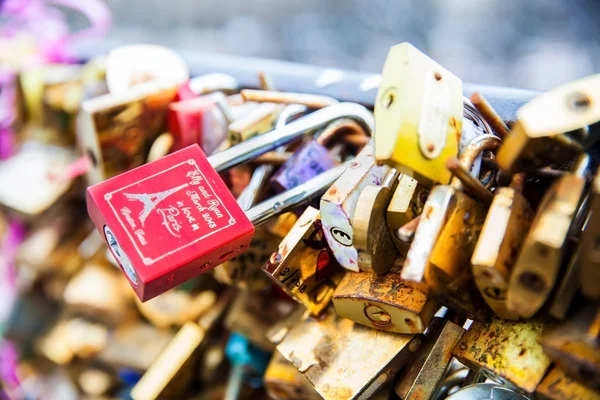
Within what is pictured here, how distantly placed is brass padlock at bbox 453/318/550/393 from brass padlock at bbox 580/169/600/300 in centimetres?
13

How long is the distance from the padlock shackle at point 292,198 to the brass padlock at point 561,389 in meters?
0.40

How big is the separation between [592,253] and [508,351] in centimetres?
19

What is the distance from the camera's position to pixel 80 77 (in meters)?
1.27

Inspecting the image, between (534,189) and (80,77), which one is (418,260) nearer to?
(534,189)

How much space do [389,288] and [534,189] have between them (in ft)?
0.75

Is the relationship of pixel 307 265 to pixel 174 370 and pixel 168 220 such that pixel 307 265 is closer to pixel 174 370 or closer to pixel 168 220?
pixel 168 220

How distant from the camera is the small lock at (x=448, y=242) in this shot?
1.90 ft

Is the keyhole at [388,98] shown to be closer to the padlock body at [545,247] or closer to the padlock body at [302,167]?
the padlock body at [545,247]

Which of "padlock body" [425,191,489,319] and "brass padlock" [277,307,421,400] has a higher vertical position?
"padlock body" [425,191,489,319]

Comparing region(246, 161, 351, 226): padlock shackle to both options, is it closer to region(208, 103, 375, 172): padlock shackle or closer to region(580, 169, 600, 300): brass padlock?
region(208, 103, 375, 172): padlock shackle

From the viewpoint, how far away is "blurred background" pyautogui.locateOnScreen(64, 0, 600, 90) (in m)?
2.16

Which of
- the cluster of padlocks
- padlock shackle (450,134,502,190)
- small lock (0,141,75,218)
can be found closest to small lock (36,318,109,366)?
the cluster of padlocks

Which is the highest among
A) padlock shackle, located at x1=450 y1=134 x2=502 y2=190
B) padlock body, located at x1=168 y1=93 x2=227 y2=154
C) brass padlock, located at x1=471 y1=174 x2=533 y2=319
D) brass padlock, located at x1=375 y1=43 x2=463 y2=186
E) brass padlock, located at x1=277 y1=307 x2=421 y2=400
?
brass padlock, located at x1=375 y1=43 x2=463 y2=186

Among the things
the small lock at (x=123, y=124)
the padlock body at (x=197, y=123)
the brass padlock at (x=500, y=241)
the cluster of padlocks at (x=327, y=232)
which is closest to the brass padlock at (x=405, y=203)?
the cluster of padlocks at (x=327, y=232)
